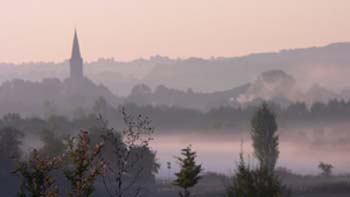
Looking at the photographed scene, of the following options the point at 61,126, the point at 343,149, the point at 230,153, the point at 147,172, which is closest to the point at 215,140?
the point at 230,153

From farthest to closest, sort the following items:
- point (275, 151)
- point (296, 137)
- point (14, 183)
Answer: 1. point (296, 137)
2. point (275, 151)
3. point (14, 183)

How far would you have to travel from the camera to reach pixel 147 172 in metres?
104

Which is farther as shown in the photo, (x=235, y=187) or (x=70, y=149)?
(x=235, y=187)

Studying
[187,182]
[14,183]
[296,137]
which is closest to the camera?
[187,182]

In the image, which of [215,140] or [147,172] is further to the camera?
[215,140]

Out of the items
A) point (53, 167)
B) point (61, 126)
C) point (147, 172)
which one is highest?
point (61, 126)

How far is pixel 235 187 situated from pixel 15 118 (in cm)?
11441

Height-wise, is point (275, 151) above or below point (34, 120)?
below

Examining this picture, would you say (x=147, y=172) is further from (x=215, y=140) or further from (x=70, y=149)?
(x=215, y=140)

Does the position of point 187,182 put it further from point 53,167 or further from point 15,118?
point 15,118

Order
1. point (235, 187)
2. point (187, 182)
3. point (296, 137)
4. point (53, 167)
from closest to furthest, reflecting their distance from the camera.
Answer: point (53, 167)
point (187, 182)
point (235, 187)
point (296, 137)

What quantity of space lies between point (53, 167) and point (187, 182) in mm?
7150

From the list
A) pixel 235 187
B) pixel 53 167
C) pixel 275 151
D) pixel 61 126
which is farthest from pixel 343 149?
pixel 53 167

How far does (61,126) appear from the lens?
138m
